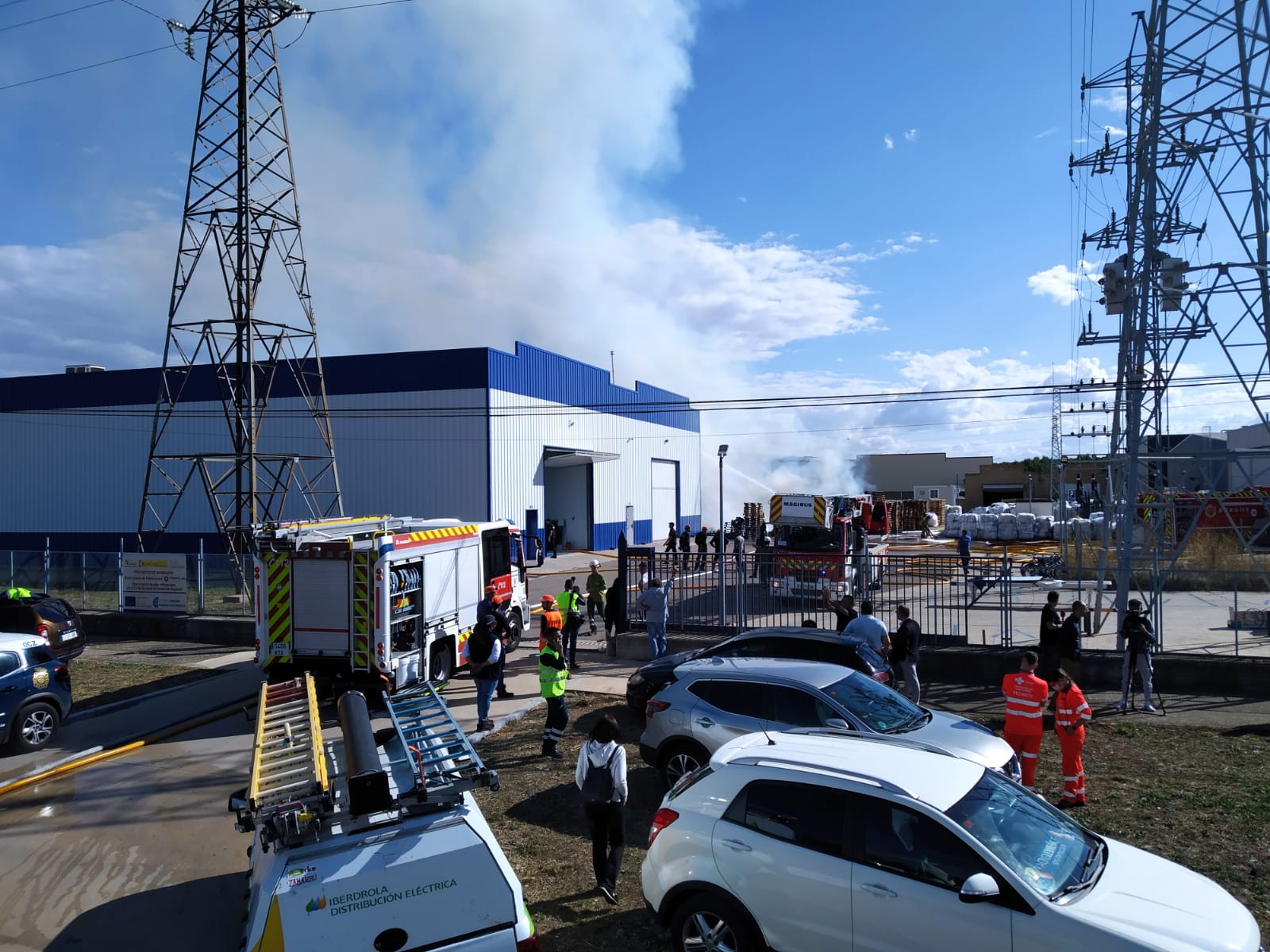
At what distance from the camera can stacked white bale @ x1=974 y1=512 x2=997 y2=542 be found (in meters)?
45.9

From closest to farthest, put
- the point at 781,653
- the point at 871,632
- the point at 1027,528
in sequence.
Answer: the point at 781,653 < the point at 871,632 < the point at 1027,528

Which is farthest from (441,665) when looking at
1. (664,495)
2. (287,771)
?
(664,495)

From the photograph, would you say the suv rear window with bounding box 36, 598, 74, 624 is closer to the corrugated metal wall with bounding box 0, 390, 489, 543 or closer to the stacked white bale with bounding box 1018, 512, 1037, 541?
the corrugated metal wall with bounding box 0, 390, 489, 543

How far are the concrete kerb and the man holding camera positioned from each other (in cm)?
1339

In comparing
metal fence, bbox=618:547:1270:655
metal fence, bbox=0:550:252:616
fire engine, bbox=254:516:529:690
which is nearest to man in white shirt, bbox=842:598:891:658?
metal fence, bbox=618:547:1270:655

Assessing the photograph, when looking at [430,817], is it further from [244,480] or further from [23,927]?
[244,480]

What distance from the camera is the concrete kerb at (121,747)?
10.2m

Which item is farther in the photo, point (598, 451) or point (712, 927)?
point (598, 451)

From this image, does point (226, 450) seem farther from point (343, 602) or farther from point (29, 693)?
point (343, 602)

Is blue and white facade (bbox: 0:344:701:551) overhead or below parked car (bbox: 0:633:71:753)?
overhead

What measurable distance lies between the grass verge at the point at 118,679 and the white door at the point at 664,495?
→ 34111 mm

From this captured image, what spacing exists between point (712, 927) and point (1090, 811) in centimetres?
509

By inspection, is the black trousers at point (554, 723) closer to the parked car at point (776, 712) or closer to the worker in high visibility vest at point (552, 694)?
the worker in high visibility vest at point (552, 694)

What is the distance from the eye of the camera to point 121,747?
11406 millimetres
